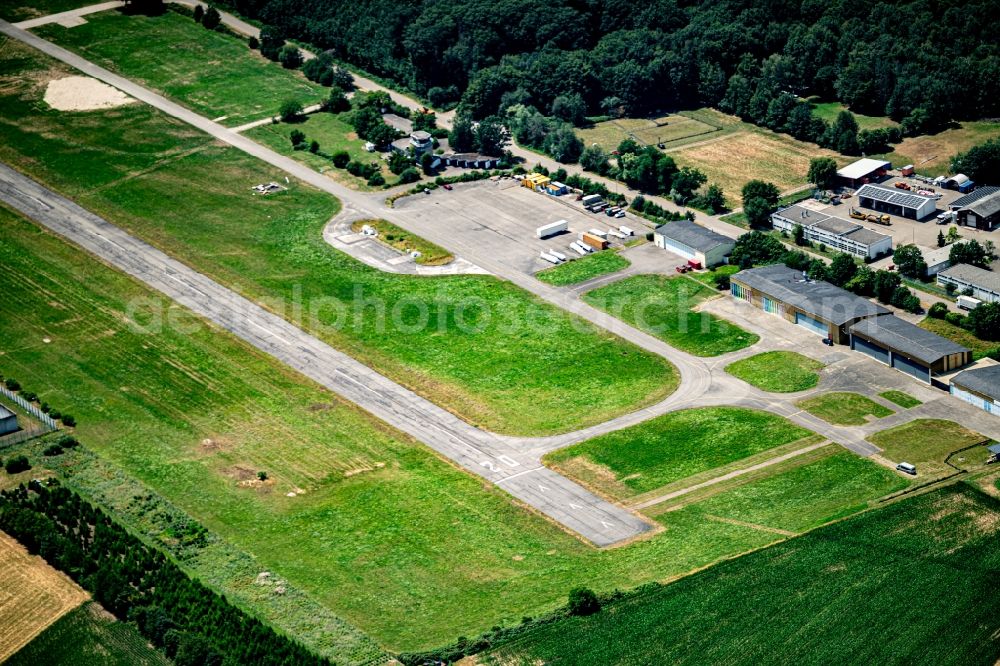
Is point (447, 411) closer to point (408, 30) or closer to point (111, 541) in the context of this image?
point (111, 541)

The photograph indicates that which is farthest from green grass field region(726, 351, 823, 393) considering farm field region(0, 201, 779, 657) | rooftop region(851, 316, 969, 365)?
farm field region(0, 201, 779, 657)

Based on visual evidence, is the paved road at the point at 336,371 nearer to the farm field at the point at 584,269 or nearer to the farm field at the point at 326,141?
the farm field at the point at 584,269

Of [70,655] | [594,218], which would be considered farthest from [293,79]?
[70,655]

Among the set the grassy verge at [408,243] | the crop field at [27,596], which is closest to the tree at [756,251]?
the grassy verge at [408,243]

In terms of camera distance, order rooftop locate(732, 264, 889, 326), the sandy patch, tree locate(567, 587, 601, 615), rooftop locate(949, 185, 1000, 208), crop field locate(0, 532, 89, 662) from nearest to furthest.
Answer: crop field locate(0, 532, 89, 662), tree locate(567, 587, 601, 615), rooftop locate(732, 264, 889, 326), rooftop locate(949, 185, 1000, 208), the sandy patch

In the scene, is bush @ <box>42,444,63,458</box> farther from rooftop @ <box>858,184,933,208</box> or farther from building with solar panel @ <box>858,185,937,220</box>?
rooftop @ <box>858,184,933,208</box>

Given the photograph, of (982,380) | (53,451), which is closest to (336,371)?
(53,451)
